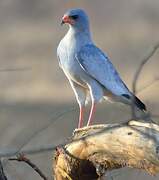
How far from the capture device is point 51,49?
15320 millimetres

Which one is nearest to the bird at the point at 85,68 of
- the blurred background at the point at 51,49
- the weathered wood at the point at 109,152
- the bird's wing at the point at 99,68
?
the bird's wing at the point at 99,68

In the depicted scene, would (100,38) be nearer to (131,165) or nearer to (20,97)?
(20,97)

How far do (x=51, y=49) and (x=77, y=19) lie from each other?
9541 millimetres

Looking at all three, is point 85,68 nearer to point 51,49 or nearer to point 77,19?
point 77,19

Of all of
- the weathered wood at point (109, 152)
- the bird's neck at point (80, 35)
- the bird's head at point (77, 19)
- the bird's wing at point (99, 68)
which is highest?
the bird's head at point (77, 19)

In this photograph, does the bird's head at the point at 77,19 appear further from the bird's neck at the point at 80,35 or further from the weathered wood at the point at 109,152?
the weathered wood at the point at 109,152

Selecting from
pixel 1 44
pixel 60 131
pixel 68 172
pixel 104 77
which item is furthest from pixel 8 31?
pixel 68 172

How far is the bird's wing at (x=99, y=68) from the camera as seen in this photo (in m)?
5.64

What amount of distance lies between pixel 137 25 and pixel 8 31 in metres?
1.96

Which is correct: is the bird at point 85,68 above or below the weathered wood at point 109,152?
above

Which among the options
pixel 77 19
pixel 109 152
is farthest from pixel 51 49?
pixel 109 152

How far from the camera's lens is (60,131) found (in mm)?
9172

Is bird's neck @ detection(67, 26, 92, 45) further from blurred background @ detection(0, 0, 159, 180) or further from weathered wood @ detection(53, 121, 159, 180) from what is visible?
blurred background @ detection(0, 0, 159, 180)

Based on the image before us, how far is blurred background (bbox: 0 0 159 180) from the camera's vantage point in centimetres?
1123
